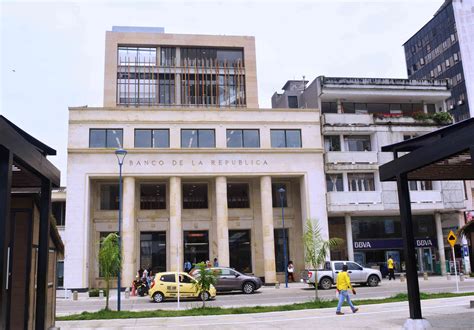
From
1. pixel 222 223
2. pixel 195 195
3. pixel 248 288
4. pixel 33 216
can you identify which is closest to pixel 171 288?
pixel 248 288

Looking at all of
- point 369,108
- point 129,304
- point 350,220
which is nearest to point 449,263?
point 350,220

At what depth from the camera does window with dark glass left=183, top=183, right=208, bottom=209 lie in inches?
1615

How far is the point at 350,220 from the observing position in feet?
136

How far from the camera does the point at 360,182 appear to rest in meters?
41.7

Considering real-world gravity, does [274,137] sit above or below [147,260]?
above

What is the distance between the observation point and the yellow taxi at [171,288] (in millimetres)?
25844

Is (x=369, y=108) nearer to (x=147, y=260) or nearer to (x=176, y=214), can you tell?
(x=176, y=214)

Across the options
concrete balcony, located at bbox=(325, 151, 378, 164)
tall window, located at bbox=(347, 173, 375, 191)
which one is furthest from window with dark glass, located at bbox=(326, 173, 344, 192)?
concrete balcony, located at bbox=(325, 151, 378, 164)

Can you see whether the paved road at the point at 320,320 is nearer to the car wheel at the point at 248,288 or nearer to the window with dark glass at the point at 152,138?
the car wheel at the point at 248,288

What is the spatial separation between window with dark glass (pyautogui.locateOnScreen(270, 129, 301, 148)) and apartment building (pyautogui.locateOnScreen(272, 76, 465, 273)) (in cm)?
241

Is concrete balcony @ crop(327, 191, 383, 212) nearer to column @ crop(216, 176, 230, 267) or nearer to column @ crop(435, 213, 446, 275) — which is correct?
column @ crop(435, 213, 446, 275)

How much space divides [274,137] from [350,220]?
31.4 feet

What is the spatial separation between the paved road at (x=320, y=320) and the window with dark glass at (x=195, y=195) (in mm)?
23947

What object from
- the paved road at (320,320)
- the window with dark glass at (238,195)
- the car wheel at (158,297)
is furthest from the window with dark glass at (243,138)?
the paved road at (320,320)
